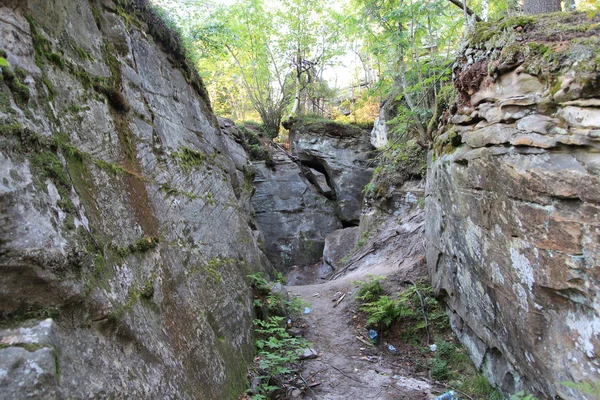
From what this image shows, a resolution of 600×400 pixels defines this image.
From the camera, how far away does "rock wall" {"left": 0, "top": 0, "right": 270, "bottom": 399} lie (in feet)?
7.15

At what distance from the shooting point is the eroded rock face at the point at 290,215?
→ 15.6 meters

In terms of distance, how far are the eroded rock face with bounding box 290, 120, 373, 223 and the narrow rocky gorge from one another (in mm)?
9964

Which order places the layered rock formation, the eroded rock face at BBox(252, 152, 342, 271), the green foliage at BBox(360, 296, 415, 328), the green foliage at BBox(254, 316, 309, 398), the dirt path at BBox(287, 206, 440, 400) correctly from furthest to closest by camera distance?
the layered rock formation
the eroded rock face at BBox(252, 152, 342, 271)
the green foliage at BBox(360, 296, 415, 328)
the dirt path at BBox(287, 206, 440, 400)
the green foliage at BBox(254, 316, 309, 398)

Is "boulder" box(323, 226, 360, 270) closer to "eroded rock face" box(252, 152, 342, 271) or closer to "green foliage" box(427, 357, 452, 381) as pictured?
"eroded rock face" box(252, 152, 342, 271)

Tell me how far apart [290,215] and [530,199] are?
1310 cm

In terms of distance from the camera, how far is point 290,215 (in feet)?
53.3

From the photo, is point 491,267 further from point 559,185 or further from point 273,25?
point 273,25

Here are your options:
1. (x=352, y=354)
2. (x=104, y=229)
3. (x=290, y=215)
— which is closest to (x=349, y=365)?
(x=352, y=354)

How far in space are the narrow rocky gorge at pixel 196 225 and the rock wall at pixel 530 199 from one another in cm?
2

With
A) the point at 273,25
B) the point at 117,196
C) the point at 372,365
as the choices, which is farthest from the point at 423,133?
the point at 273,25

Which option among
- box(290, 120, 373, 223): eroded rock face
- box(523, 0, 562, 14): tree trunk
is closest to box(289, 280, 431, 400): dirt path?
box(523, 0, 562, 14): tree trunk

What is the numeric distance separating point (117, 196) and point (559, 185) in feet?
14.1

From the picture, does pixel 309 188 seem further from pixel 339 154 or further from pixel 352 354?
pixel 352 354

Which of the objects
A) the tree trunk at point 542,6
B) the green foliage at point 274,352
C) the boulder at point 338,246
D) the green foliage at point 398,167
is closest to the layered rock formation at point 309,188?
the boulder at point 338,246
